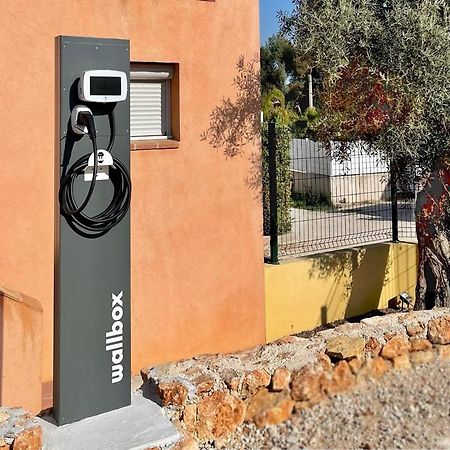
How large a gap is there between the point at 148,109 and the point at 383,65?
2.49 m

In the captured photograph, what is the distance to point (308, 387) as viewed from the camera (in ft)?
13.2

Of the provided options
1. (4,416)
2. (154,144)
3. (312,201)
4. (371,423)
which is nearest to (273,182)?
(154,144)

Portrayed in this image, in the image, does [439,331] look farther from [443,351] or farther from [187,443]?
[187,443]

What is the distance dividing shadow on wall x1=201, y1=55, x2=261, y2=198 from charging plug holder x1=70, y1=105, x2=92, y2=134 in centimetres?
361

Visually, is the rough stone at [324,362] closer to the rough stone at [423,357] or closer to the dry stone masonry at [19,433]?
the rough stone at [423,357]

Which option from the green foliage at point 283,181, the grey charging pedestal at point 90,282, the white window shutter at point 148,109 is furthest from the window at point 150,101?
the grey charging pedestal at point 90,282

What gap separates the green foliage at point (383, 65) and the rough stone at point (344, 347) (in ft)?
8.76

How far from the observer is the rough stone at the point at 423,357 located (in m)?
4.57

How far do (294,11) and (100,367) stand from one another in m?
4.60

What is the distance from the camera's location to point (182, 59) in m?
6.69

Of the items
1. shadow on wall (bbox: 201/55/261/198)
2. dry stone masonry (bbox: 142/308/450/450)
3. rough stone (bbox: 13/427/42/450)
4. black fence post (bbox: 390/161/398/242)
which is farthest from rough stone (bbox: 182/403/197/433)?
black fence post (bbox: 390/161/398/242)

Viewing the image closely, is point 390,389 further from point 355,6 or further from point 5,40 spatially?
point 5,40

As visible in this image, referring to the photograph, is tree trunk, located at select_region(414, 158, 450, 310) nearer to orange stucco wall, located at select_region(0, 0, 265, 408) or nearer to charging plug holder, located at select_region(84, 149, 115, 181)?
orange stucco wall, located at select_region(0, 0, 265, 408)

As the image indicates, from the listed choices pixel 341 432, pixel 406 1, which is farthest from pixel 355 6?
pixel 341 432
